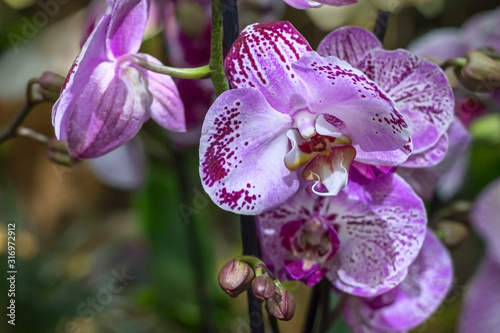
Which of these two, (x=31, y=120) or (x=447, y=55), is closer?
(x=447, y=55)

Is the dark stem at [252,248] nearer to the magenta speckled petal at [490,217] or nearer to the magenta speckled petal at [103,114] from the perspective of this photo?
the magenta speckled petal at [103,114]

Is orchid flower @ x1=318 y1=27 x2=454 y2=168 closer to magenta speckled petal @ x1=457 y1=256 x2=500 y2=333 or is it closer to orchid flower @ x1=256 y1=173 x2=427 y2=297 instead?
orchid flower @ x1=256 y1=173 x2=427 y2=297

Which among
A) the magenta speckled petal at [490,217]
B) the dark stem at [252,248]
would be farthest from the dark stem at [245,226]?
the magenta speckled petal at [490,217]

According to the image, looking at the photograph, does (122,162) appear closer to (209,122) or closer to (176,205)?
(176,205)

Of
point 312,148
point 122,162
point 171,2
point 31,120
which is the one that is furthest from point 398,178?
point 31,120

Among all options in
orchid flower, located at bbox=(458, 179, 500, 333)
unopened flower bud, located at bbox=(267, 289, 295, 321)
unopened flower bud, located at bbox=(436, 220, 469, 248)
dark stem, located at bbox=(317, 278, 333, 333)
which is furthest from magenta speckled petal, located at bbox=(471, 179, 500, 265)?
unopened flower bud, located at bbox=(267, 289, 295, 321)

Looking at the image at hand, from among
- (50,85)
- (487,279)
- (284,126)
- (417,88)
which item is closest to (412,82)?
(417,88)
